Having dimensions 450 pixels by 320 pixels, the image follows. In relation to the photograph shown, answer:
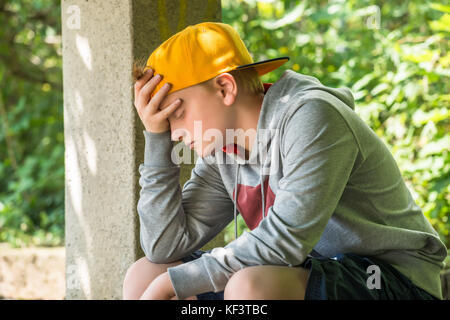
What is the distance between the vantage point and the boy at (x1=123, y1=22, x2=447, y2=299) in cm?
146

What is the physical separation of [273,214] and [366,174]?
35 centimetres

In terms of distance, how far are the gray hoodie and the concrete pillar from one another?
1.22ft

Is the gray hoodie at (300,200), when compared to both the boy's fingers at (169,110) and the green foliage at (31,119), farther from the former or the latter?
the green foliage at (31,119)

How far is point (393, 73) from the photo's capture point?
3855mm

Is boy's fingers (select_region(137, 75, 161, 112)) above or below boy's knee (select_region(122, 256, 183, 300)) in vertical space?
above

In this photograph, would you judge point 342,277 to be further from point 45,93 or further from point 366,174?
point 45,93

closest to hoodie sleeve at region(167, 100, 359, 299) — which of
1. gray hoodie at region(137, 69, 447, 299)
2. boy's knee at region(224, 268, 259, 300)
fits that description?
gray hoodie at region(137, 69, 447, 299)

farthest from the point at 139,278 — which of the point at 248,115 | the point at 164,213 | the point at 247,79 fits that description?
the point at 247,79

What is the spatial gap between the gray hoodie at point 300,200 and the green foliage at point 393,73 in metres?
1.76

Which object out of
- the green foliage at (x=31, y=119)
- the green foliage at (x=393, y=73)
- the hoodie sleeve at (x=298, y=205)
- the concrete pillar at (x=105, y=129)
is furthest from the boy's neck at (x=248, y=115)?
the green foliage at (x=31, y=119)

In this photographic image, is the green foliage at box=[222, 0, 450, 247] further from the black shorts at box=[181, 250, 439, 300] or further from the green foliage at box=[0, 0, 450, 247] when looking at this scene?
the black shorts at box=[181, 250, 439, 300]

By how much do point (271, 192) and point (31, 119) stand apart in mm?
4932

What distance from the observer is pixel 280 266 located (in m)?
1.43

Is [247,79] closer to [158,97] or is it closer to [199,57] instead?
[199,57]
